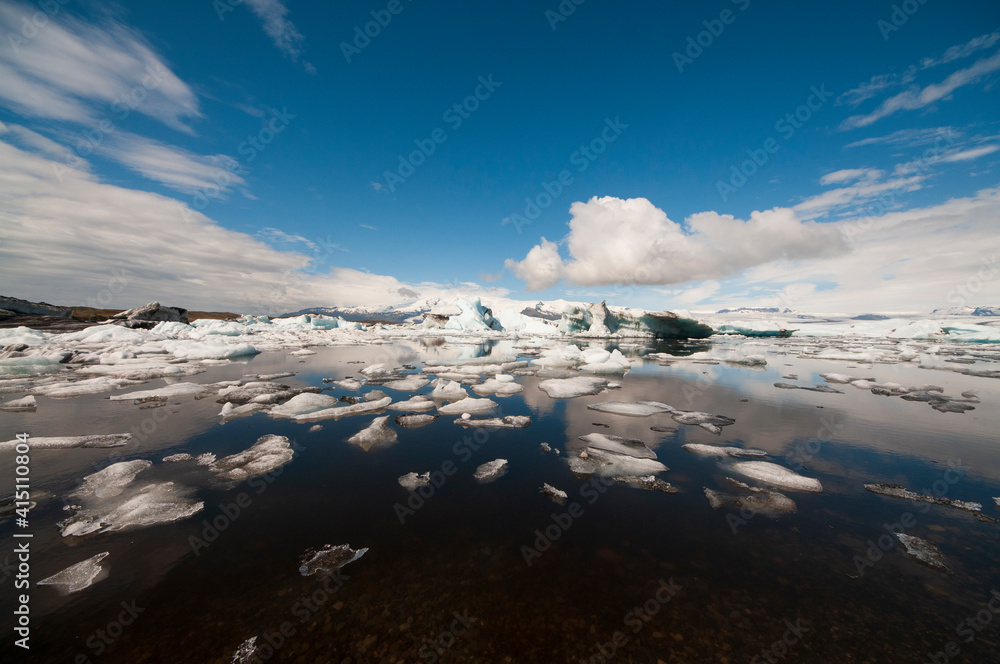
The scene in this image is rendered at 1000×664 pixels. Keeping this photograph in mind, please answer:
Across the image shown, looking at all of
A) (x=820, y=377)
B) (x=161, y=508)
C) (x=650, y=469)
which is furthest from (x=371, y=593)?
(x=820, y=377)

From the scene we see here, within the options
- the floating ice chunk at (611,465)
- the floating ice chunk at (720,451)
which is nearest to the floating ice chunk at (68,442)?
the floating ice chunk at (611,465)

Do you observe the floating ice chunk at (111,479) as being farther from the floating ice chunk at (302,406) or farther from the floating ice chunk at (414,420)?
the floating ice chunk at (414,420)

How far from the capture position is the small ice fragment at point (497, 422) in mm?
7262

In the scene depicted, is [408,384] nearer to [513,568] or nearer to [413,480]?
[413,480]

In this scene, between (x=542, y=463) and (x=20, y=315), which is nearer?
(x=542, y=463)

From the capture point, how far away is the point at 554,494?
4500 millimetres

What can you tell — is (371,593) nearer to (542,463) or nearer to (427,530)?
(427,530)

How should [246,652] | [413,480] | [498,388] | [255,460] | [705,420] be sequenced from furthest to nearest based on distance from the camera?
[498,388]
[705,420]
[255,460]
[413,480]
[246,652]

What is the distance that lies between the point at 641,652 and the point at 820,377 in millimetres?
16925

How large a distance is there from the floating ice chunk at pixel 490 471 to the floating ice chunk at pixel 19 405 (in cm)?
1083

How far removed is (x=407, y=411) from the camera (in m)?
8.25

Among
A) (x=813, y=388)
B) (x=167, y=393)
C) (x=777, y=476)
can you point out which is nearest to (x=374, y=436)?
(x=777, y=476)

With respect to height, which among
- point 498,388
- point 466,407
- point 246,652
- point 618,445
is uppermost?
point 498,388

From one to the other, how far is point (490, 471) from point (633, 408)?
498 centimetres
